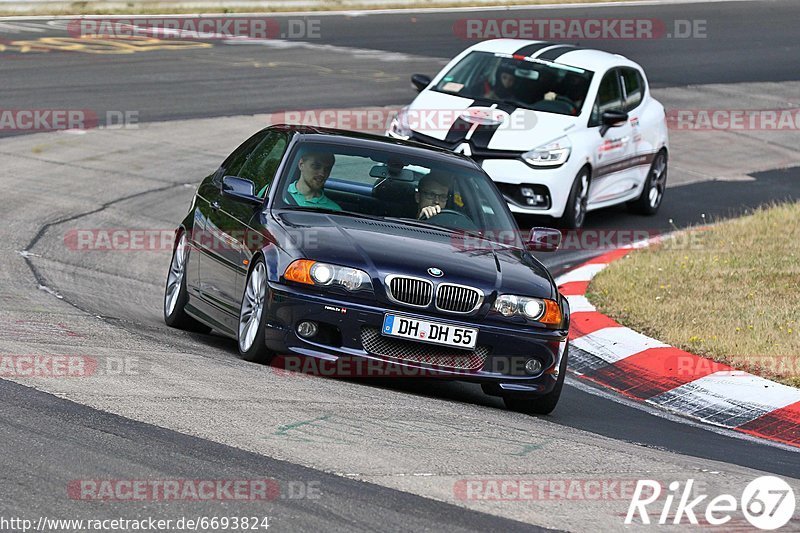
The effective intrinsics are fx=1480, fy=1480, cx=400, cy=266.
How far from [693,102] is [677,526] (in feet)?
62.5

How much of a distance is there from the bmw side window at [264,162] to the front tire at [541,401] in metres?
1.99

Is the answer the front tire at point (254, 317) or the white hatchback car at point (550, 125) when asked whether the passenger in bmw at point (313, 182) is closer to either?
the front tire at point (254, 317)

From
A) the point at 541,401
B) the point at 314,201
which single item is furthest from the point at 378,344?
the point at 314,201

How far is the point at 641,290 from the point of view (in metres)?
11.6

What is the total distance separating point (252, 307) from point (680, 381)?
2.83 meters

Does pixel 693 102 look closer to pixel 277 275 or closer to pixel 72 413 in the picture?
pixel 277 275

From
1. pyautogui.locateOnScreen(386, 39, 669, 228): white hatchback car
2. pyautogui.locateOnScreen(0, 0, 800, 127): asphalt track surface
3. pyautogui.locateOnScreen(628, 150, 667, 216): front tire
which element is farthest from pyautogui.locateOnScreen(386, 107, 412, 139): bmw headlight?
pyautogui.locateOnScreen(0, 0, 800, 127): asphalt track surface

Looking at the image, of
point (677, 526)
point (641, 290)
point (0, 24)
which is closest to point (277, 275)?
point (677, 526)

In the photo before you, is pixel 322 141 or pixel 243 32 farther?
pixel 243 32

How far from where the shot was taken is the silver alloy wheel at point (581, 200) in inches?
576

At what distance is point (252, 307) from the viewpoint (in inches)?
323

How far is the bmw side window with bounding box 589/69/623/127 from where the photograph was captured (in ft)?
49.8

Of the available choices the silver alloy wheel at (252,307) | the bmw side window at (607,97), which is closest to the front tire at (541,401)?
the silver alloy wheel at (252,307)

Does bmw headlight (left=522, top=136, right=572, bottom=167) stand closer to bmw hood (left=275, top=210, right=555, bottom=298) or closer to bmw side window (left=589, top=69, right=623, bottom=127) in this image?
bmw side window (left=589, top=69, right=623, bottom=127)
